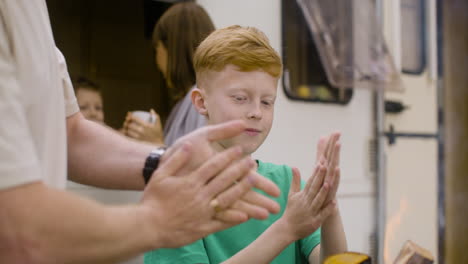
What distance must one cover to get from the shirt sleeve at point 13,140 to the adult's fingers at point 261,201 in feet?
1.04

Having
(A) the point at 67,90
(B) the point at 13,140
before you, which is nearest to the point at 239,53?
(A) the point at 67,90

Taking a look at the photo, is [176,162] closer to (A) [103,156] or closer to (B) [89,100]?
(A) [103,156]

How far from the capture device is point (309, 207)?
1.09m

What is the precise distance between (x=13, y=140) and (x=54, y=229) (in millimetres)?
134

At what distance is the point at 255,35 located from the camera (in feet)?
4.46

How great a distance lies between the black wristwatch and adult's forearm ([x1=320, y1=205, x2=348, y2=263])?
1.53ft

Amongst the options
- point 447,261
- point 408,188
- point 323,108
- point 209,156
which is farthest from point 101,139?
point 447,261

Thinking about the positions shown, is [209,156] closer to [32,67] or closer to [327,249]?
[32,67]

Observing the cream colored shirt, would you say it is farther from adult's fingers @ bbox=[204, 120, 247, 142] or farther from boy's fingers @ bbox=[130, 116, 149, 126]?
boy's fingers @ bbox=[130, 116, 149, 126]

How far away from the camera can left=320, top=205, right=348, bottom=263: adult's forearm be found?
47.8 inches

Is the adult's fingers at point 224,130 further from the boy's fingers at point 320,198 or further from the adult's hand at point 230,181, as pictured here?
the boy's fingers at point 320,198

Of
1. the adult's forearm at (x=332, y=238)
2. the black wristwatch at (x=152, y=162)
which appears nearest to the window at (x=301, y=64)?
the adult's forearm at (x=332, y=238)

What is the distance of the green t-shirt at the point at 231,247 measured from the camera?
1187 mm

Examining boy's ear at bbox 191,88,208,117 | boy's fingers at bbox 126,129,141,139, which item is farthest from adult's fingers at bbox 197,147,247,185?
boy's fingers at bbox 126,129,141,139
